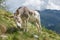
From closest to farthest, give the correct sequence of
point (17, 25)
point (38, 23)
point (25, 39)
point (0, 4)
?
point (25, 39), point (17, 25), point (38, 23), point (0, 4)

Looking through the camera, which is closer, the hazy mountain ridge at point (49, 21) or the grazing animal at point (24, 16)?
the grazing animal at point (24, 16)

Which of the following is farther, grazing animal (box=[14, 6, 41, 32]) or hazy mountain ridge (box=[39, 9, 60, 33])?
hazy mountain ridge (box=[39, 9, 60, 33])

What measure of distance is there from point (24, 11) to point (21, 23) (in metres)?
0.90

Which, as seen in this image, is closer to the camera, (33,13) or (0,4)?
(33,13)

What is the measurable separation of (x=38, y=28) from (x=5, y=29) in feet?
10.1

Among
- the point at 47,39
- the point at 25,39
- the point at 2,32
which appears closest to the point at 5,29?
the point at 2,32

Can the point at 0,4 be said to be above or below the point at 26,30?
above

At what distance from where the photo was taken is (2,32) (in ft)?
58.2

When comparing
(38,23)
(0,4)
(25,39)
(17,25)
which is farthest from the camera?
(0,4)

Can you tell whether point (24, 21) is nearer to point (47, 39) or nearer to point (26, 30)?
point (26, 30)

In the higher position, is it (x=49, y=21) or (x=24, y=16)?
(x=24, y=16)

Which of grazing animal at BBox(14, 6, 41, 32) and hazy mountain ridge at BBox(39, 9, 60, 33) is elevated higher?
grazing animal at BBox(14, 6, 41, 32)

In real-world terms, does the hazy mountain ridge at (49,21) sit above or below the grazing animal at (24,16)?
below

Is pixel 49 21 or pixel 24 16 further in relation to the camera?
pixel 49 21
